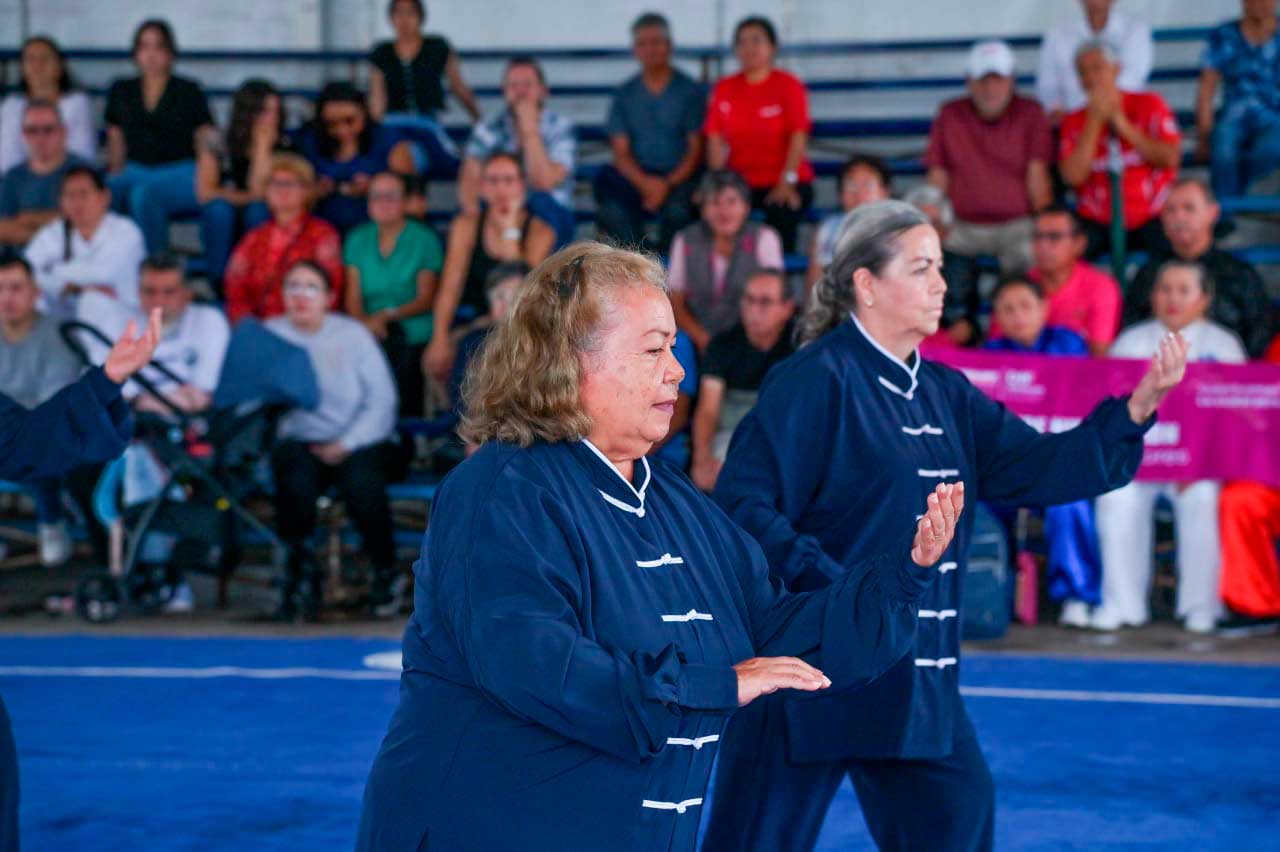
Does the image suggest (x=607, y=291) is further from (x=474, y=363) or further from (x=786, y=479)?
(x=786, y=479)

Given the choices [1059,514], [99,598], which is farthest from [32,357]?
[1059,514]

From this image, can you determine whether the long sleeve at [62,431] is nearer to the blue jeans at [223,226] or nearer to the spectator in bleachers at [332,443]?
the spectator in bleachers at [332,443]

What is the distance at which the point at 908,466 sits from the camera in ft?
13.5

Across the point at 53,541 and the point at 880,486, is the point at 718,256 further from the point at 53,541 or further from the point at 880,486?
the point at 880,486

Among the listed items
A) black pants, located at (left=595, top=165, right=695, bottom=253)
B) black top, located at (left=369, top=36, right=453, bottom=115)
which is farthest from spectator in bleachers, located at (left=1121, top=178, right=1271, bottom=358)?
black top, located at (left=369, top=36, right=453, bottom=115)

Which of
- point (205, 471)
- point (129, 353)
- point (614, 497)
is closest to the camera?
point (614, 497)

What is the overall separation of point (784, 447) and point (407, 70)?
910 cm

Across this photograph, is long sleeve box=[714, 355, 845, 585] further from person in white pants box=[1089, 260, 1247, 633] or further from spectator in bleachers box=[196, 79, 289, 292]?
spectator in bleachers box=[196, 79, 289, 292]

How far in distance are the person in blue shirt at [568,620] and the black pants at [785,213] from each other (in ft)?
27.9

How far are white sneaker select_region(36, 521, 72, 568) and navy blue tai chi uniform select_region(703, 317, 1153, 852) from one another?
22.4 ft

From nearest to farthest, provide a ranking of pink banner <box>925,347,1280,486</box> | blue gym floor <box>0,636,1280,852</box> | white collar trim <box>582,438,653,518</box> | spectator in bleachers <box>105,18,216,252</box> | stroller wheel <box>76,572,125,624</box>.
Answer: white collar trim <box>582,438,653,518</box> → blue gym floor <box>0,636,1280,852</box> → pink banner <box>925,347,1280,486</box> → stroller wheel <box>76,572,125,624</box> → spectator in bleachers <box>105,18,216,252</box>

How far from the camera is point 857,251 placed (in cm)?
429

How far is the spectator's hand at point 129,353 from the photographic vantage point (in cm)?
431

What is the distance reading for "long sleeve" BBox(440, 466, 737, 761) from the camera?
2.69m
